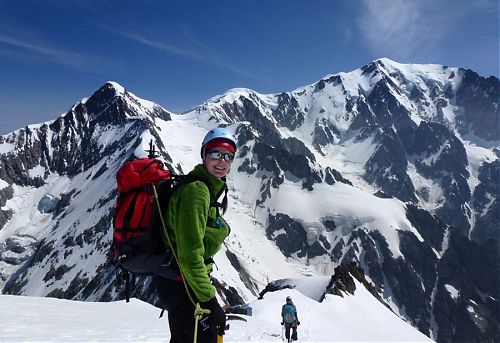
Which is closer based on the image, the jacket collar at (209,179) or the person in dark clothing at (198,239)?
the person in dark clothing at (198,239)

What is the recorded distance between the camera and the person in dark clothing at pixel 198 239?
5.68 m

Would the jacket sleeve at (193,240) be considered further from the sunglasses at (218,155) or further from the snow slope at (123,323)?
the snow slope at (123,323)

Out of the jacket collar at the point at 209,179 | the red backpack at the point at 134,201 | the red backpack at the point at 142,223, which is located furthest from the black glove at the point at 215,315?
the jacket collar at the point at 209,179

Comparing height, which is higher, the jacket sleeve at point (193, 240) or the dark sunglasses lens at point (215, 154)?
the dark sunglasses lens at point (215, 154)

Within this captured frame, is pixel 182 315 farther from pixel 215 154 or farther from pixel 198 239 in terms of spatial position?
pixel 215 154

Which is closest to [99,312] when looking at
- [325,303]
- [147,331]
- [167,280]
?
[147,331]

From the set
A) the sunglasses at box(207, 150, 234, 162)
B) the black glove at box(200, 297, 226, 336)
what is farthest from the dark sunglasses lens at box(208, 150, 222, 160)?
the black glove at box(200, 297, 226, 336)

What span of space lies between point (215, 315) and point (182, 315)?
46 cm

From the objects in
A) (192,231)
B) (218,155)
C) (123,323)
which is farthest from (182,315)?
(123,323)

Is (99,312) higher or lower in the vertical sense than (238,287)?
higher

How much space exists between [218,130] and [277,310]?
93.1ft

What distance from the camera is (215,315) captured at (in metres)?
5.99

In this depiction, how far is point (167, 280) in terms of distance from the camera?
6180 mm

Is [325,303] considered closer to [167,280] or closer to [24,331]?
[24,331]
